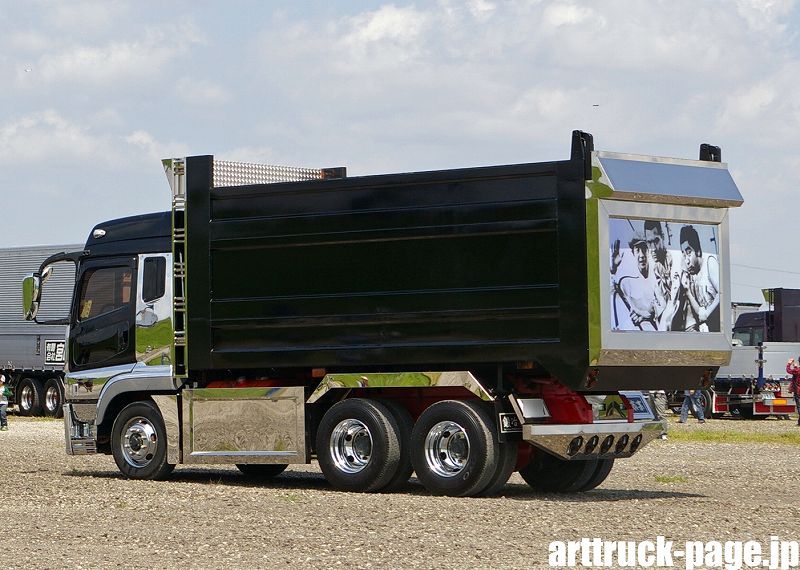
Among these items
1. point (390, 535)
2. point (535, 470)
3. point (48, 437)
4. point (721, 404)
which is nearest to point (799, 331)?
→ point (721, 404)

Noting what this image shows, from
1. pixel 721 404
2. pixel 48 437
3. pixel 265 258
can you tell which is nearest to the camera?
pixel 265 258

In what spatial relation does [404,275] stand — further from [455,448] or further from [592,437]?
[592,437]

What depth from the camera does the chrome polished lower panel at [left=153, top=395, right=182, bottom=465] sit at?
57.0 feet

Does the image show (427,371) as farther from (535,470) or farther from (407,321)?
(535,470)

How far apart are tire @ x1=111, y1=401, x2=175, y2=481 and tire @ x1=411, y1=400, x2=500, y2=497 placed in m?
3.58

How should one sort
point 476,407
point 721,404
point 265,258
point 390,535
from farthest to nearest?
point 721,404 → point 265,258 → point 476,407 → point 390,535

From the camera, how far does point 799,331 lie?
40000mm

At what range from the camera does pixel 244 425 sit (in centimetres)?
1681

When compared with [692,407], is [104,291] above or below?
above

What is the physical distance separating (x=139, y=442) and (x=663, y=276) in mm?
6648

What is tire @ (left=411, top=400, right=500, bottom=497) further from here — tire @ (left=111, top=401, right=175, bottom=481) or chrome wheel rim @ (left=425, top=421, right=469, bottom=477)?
tire @ (left=111, top=401, right=175, bottom=481)

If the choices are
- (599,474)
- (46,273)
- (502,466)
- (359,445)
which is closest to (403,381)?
(359,445)

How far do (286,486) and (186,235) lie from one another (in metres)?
3.10

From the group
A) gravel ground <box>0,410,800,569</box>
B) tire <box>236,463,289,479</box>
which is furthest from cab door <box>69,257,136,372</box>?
tire <box>236,463,289,479</box>
